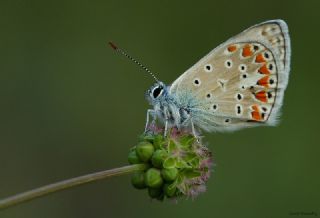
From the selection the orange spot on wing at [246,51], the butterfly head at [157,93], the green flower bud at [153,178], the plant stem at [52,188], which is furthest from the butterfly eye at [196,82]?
the plant stem at [52,188]

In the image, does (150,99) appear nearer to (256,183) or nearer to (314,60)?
(256,183)

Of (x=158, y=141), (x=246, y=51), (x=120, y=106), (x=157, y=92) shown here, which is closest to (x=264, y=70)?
(x=246, y=51)

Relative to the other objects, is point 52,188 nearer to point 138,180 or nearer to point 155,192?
point 138,180

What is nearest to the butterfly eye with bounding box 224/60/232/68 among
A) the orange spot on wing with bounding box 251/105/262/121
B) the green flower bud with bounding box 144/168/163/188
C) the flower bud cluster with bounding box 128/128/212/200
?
the orange spot on wing with bounding box 251/105/262/121

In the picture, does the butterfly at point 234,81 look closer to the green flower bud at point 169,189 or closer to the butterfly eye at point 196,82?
the butterfly eye at point 196,82

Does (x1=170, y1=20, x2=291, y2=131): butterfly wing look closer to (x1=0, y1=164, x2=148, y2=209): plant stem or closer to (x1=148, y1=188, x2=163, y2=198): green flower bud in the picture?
(x1=148, y1=188, x2=163, y2=198): green flower bud


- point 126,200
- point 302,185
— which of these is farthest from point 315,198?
point 126,200
